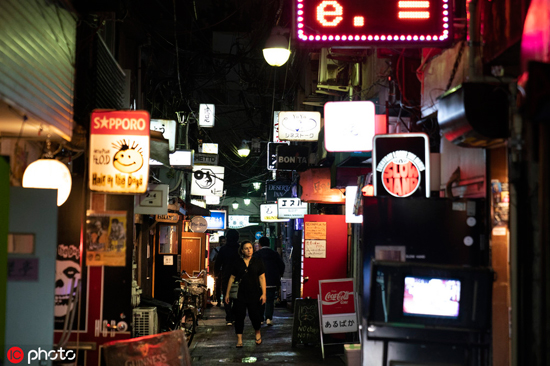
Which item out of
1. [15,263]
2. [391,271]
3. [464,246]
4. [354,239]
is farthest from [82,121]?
[354,239]

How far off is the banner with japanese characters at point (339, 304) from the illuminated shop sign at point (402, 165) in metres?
4.21

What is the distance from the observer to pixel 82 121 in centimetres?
884

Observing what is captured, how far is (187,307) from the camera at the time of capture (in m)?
13.9

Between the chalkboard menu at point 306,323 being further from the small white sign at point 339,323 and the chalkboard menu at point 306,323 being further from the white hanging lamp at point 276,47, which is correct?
the white hanging lamp at point 276,47

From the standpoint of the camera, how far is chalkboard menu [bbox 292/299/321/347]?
12.5 m

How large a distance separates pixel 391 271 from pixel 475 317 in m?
1.04

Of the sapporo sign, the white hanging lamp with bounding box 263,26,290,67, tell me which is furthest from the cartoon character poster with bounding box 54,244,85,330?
the white hanging lamp with bounding box 263,26,290,67

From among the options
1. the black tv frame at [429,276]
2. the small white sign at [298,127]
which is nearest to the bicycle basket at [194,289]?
the small white sign at [298,127]

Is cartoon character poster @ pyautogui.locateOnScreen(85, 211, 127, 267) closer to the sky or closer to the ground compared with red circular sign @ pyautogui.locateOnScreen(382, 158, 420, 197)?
closer to the ground

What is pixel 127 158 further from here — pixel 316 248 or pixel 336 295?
pixel 316 248

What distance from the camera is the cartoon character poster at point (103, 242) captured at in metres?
8.16

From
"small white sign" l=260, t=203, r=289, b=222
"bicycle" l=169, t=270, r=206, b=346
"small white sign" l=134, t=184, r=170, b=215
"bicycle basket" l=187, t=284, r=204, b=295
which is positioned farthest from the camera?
"small white sign" l=260, t=203, r=289, b=222

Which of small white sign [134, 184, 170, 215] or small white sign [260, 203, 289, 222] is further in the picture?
small white sign [260, 203, 289, 222]

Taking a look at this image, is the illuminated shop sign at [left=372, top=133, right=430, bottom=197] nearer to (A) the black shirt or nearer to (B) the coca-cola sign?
(B) the coca-cola sign
